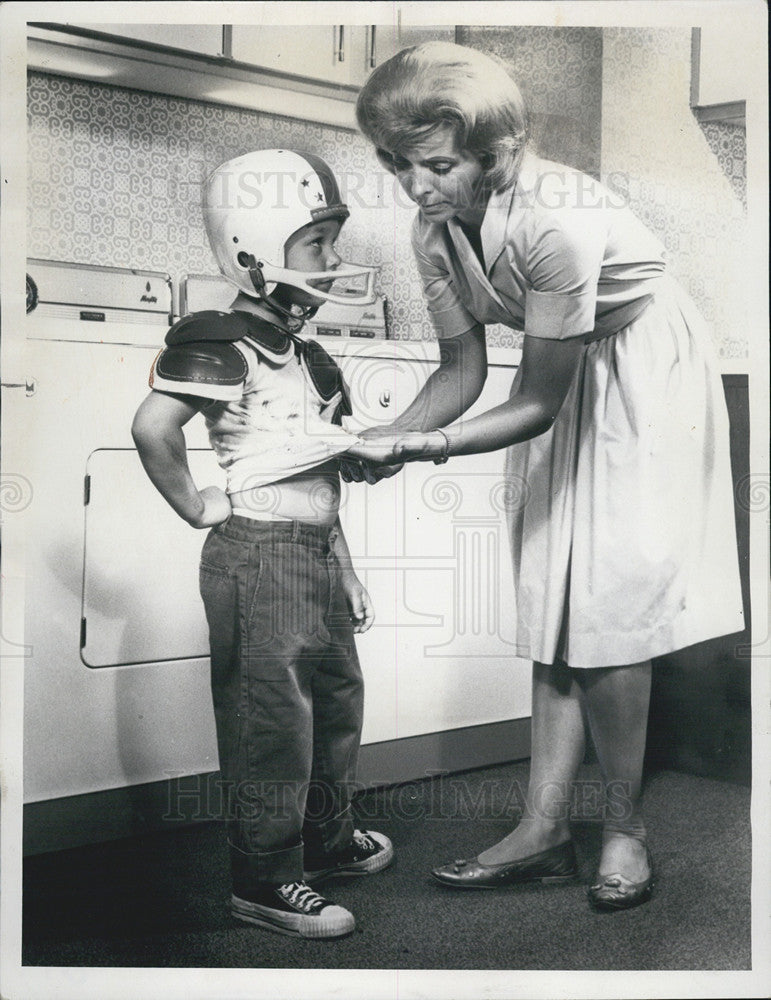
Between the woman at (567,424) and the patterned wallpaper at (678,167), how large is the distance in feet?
0.13

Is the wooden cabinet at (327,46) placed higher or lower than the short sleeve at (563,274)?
higher

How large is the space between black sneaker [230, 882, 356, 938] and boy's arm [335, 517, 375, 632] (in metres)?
0.38

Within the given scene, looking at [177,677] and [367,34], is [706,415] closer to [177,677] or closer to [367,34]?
[367,34]

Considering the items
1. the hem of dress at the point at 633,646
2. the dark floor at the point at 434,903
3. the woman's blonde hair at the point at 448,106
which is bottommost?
the dark floor at the point at 434,903

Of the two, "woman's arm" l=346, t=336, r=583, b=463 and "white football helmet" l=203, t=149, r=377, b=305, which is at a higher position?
"white football helmet" l=203, t=149, r=377, b=305

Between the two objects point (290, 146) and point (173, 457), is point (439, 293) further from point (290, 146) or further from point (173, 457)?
point (173, 457)

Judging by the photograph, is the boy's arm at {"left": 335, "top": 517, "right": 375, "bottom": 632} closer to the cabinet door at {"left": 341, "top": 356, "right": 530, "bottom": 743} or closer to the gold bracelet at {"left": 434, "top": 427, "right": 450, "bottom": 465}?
the cabinet door at {"left": 341, "top": 356, "right": 530, "bottom": 743}

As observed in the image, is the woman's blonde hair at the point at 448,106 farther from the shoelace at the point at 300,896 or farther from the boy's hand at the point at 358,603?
the shoelace at the point at 300,896

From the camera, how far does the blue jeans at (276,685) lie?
3.95 ft

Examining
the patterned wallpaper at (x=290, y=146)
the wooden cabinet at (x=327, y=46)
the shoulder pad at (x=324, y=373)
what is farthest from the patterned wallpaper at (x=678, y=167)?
the shoulder pad at (x=324, y=373)

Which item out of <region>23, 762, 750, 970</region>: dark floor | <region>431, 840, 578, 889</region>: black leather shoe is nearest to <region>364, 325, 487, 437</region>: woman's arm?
<region>23, 762, 750, 970</region>: dark floor

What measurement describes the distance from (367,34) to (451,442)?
0.62 m

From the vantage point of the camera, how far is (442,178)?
1233 millimetres

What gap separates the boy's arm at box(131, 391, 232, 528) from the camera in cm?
120
